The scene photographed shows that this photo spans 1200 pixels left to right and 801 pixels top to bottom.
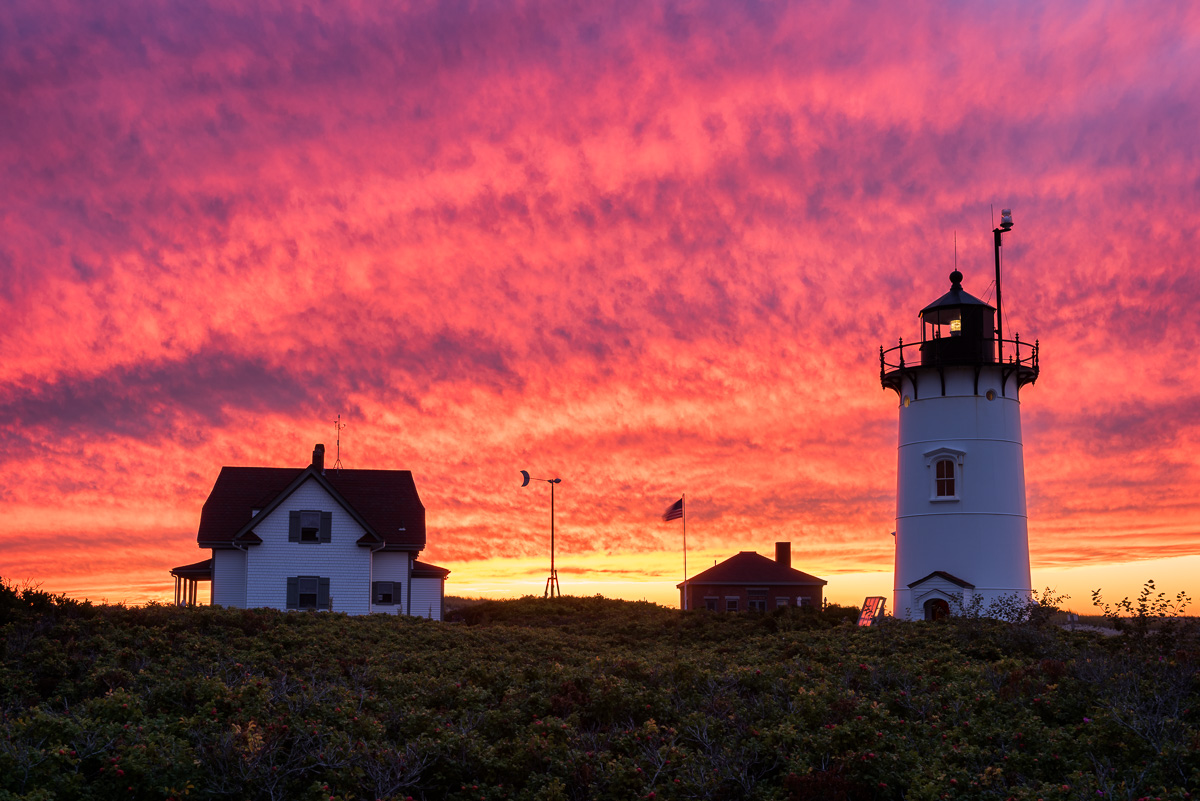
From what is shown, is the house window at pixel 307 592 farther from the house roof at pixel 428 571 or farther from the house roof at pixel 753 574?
the house roof at pixel 753 574

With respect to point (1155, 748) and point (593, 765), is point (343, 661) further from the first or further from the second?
point (1155, 748)

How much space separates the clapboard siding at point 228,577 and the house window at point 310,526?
9.52 ft

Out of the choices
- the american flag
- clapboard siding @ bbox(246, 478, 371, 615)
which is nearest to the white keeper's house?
clapboard siding @ bbox(246, 478, 371, 615)

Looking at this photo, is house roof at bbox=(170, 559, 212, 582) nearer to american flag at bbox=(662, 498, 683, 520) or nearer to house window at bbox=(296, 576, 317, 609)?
house window at bbox=(296, 576, 317, 609)

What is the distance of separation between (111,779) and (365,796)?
9.03 feet

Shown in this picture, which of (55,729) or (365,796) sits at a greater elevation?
(55,729)

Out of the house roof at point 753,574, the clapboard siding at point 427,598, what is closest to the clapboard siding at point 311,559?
the clapboard siding at point 427,598

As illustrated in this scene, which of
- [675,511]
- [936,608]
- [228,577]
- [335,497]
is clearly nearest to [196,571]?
[228,577]

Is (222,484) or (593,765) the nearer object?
(593,765)

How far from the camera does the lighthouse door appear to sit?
31.4 meters

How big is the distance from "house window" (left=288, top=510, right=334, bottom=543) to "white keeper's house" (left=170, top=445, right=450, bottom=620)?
0.13ft

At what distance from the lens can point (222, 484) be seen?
4122 cm

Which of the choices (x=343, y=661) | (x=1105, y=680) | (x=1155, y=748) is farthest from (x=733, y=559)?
(x=1155, y=748)

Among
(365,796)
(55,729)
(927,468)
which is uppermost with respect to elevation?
(927,468)
